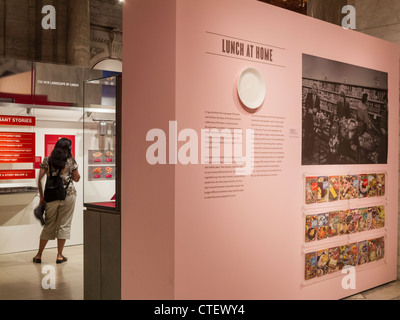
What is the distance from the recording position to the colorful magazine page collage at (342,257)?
4523 millimetres

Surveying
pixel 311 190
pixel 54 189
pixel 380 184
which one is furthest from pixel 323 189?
pixel 54 189

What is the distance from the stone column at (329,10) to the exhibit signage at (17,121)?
14.5ft

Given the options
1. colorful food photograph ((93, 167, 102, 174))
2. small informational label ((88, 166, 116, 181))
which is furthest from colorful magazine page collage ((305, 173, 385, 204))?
colorful food photograph ((93, 167, 102, 174))

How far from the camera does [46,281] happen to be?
5.68m

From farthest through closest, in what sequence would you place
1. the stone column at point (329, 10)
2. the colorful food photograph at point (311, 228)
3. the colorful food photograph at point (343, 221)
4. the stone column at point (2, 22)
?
the stone column at point (2, 22)
the stone column at point (329, 10)
the colorful food photograph at point (343, 221)
the colorful food photograph at point (311, 228)

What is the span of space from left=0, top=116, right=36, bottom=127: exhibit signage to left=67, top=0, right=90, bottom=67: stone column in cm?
350

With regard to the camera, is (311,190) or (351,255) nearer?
(311,190)

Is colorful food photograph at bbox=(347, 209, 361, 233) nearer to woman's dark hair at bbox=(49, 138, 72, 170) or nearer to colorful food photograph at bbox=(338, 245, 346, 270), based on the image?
colorful food photograph at bbox=(338, 245, 346, 270)

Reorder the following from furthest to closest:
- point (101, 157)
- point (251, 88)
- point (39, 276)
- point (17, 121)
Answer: point (17, 121)
point (39, 276)
point (101, 157)
point (251, 88)

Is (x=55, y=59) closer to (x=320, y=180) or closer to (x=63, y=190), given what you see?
(x=63, y=190)

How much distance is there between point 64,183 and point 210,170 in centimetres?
334

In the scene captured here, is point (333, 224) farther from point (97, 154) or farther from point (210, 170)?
point (97, 154)

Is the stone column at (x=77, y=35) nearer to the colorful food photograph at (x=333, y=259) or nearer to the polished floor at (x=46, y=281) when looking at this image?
the polished floor at (x=46, y=281)

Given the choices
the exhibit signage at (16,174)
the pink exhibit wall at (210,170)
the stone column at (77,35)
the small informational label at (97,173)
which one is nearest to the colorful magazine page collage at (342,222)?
the pink exhibit wall at (210,170)
